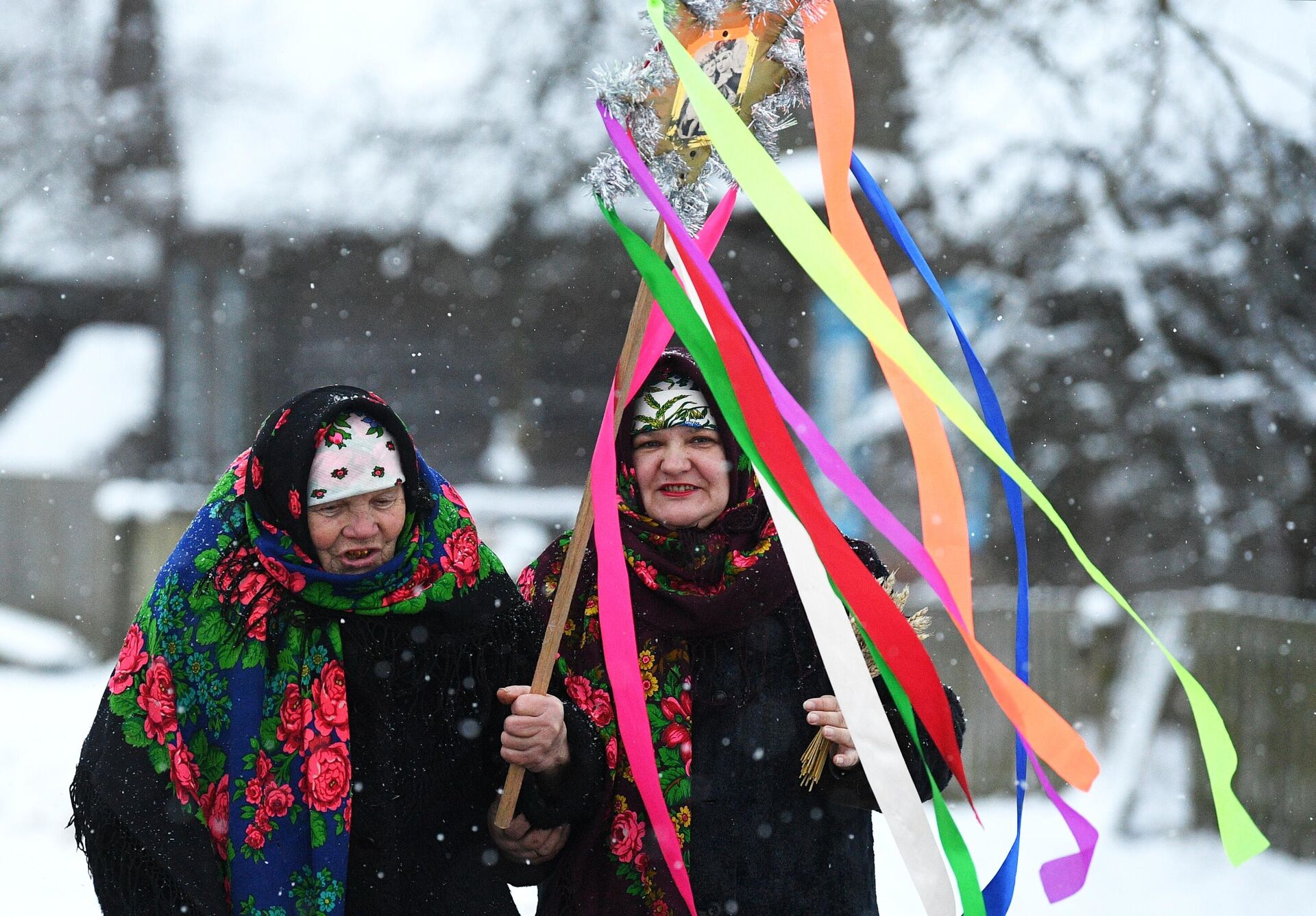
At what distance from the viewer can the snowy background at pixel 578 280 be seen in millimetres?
8125

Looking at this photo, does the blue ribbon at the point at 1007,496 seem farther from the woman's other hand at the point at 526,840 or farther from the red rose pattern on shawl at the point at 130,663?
the red rose pattern on shawl at the point at 130,663

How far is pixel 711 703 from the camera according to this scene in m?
2.58

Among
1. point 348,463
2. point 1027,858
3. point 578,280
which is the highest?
point 578,280

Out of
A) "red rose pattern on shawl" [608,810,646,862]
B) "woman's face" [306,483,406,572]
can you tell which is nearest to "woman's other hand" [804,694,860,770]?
"red rose pattern on shawl" [608,810,646,862]

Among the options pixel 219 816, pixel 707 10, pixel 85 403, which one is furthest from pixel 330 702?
pixel 85 403

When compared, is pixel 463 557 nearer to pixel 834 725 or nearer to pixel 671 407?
pixel 671 407

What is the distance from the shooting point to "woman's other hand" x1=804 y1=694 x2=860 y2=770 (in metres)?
2.41

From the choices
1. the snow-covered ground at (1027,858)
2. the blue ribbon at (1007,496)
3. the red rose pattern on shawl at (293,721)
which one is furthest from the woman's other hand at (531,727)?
the snow-covered ground at (1027,858)

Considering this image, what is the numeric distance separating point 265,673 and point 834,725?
102cm

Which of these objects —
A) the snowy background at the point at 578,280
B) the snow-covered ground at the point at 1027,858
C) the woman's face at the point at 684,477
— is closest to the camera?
the woman's face at the point at 684,477

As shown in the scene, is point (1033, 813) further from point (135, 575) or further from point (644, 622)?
point (135, 575)

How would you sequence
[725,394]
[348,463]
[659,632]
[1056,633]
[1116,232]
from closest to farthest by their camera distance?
[725,394] < [348,463] < [659,632] < [1056,633] < [1116,232]

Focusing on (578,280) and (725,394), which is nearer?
(725,394)

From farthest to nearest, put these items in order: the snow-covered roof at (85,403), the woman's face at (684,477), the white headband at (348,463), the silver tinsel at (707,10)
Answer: the snow-covered roof at (85,403)
the woman's face at (684,477)
the white headband at (348,463)
the silver tinsel at (707,10)
